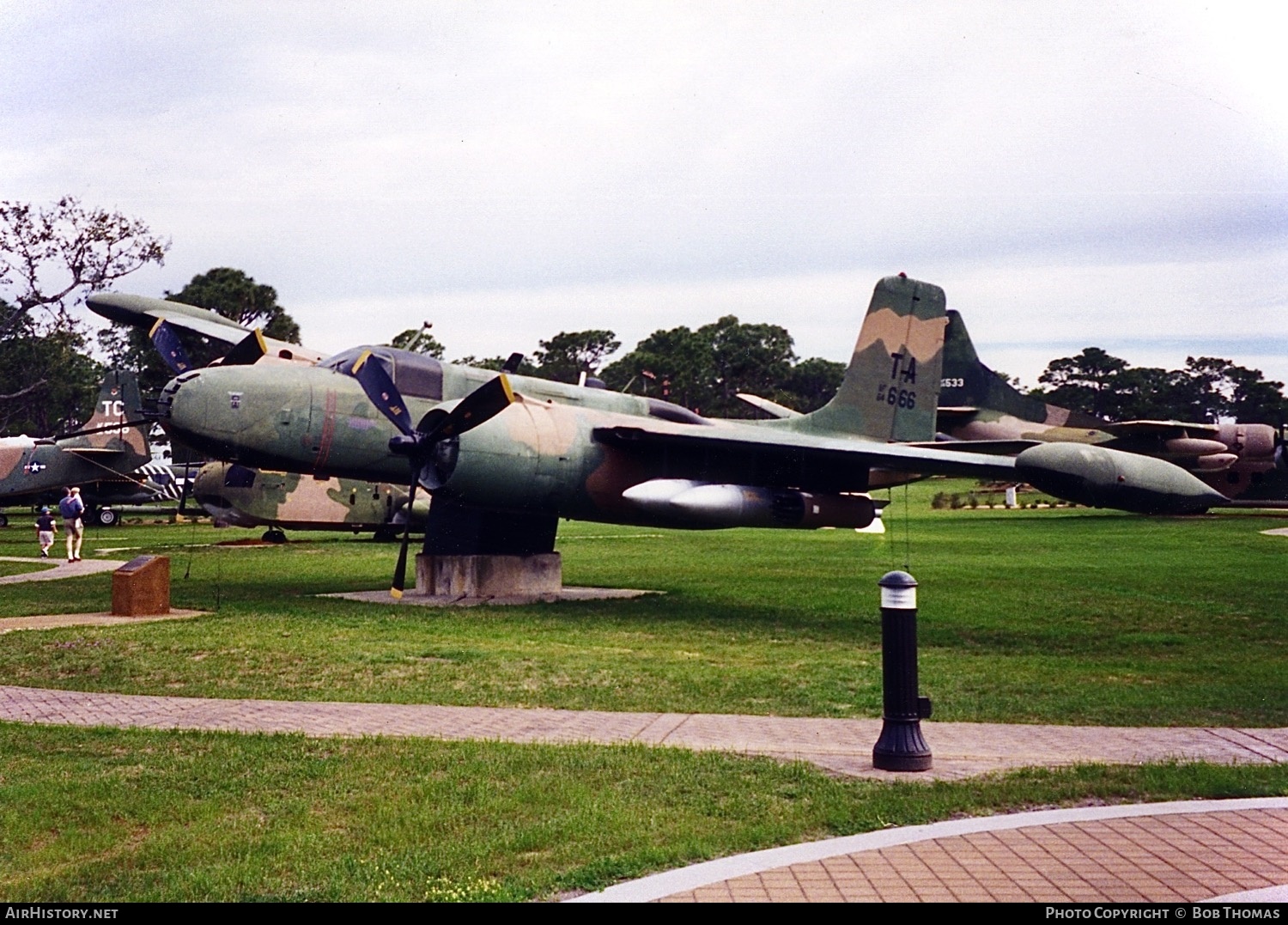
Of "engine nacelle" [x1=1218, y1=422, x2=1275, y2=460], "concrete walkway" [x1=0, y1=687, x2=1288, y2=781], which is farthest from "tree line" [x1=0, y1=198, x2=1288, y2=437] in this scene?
"concrete walkway" [x1=0, y1=687, x2=1288, y2=781]

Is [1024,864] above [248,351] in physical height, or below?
below

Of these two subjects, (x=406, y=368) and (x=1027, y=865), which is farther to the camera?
(x=406, y=368)

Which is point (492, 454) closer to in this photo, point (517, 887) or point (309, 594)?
point (309, 594)

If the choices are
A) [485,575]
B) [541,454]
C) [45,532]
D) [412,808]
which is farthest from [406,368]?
[45,532]

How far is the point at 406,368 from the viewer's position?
20.3 metres

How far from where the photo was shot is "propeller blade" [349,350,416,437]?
Answer: 18.9m

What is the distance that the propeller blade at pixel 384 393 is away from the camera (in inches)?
743

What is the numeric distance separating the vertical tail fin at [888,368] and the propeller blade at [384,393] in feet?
29.9

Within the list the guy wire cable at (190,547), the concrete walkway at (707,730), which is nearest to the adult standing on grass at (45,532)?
the guy wire cable at (190,547)

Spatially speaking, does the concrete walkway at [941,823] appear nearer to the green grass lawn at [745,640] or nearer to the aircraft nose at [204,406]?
the green grass lawn at [745,640]

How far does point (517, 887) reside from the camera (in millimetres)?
5883

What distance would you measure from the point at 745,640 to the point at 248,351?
10.7 m

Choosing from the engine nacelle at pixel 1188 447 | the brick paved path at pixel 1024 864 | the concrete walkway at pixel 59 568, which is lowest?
the concrete walkway at pixel 59 568

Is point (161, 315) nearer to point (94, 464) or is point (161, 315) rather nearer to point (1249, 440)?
point (94, 464)
